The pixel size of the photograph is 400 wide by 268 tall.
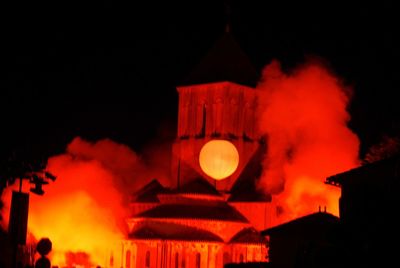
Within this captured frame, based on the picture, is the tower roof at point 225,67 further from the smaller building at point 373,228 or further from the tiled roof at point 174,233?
the smaller building at point 373,228

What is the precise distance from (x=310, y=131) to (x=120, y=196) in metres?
22.0

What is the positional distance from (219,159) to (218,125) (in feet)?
9.79

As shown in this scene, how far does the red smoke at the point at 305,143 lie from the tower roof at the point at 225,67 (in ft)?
31.4

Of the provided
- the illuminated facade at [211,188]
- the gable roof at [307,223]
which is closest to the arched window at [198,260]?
the illuminated facade at [211,188]

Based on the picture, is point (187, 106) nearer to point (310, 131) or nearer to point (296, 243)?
point (310, 131)

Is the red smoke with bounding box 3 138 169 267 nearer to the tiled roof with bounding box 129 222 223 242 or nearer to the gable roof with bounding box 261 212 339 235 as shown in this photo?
the tiled roof with bounding box 129 222 223 242

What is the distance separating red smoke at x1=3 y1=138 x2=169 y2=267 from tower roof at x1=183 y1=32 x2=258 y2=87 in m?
11.8

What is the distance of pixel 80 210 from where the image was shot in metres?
103

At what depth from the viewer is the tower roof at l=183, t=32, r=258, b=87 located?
350 feet

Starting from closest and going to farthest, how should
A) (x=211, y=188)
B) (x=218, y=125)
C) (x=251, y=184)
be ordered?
1. (x=211, y=188)
2. (x=251, y=184)
3. (x=218, y=125)

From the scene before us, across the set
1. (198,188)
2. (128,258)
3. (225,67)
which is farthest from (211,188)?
(225,67)

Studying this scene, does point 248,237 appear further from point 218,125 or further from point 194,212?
point 218,125

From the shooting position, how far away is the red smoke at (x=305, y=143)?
91.2 metres

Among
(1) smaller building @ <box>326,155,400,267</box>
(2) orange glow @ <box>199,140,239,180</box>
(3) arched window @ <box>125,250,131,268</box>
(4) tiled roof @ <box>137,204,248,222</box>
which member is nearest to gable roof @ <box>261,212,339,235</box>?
(1) smaller building @ <box>326,155,400,267</box>
